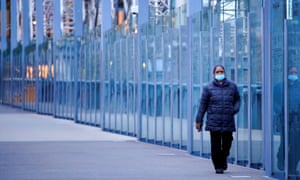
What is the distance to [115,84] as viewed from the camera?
3409cm

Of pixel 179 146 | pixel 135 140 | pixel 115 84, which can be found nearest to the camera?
pixel 179 146

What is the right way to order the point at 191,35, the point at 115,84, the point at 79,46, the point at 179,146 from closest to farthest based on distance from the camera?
the point at 191,35 < the point at 179,146 < the point at 115,84 < the point at 79,46

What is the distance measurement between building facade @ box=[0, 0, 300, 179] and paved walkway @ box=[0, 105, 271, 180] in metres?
0.55

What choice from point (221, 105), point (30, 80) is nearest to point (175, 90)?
point (221, 105)

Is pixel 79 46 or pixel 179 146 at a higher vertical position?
pixel 79 46

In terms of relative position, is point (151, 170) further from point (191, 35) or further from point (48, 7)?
point (48, 7)

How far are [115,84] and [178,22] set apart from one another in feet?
30.9

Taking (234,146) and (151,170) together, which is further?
(234,146)

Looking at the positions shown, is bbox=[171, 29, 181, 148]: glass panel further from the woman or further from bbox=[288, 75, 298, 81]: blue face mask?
bbox=[288, 75, 298, 81]: blue face mask

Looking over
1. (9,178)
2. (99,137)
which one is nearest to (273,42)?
(9,178)

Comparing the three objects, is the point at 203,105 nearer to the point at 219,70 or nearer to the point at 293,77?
the point at 219,70

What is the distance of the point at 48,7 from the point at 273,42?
63.5 metres

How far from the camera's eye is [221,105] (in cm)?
1819

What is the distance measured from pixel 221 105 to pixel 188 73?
17.9 ft
